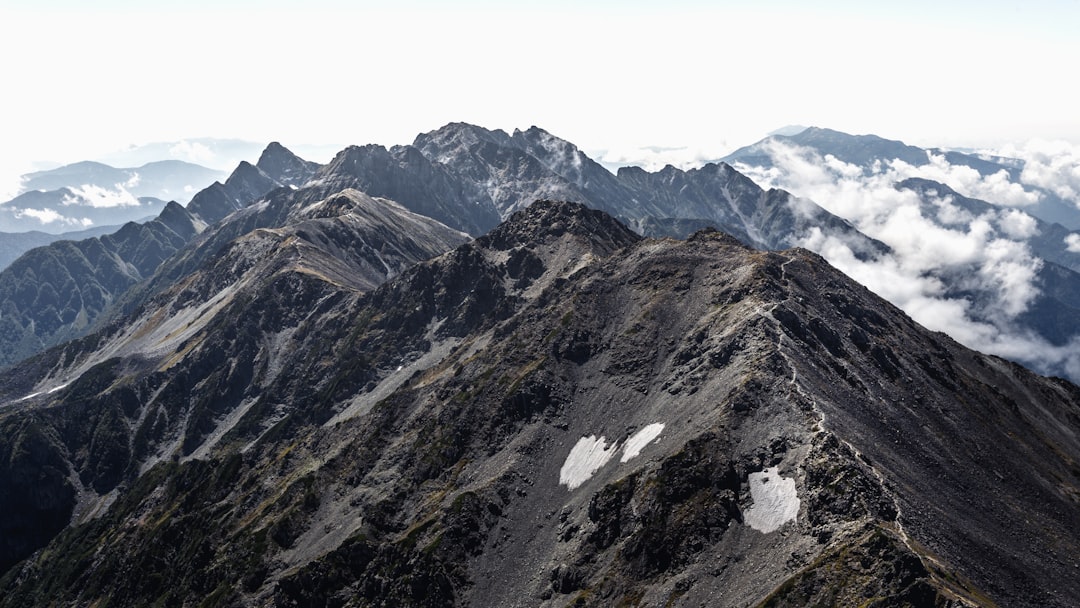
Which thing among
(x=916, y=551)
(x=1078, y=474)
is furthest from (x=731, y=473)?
(x=1078, y=474)

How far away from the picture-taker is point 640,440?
149625 millimetres

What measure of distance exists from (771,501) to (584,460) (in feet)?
168

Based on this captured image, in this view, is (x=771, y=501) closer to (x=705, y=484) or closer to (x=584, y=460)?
(x=705, y=484)

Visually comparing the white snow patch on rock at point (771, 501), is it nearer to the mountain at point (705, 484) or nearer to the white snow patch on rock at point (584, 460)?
the mountain at point (705, 484)

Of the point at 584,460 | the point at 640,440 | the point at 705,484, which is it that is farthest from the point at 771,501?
the point at 584,460

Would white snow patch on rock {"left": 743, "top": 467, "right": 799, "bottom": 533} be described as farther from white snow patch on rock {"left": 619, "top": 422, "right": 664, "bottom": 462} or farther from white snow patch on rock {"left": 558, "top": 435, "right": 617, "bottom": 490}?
white snow patch on rock {"left": 558, "top": 435, "right": 617, "bottom": 490}

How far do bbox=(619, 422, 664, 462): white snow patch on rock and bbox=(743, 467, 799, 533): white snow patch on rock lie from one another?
3090 centimetres

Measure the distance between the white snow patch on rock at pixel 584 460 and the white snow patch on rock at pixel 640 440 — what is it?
4.01m

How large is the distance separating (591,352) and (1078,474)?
121469 mm

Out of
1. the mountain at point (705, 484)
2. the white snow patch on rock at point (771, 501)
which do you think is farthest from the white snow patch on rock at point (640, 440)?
the white snow patch on rock at point (771, 501)

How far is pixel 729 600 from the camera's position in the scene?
3989 inches

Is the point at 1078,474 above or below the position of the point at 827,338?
below

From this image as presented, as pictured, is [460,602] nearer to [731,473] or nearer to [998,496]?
[731,473]

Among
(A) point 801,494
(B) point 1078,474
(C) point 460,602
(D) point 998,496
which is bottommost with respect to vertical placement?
(B) point 1078,474
